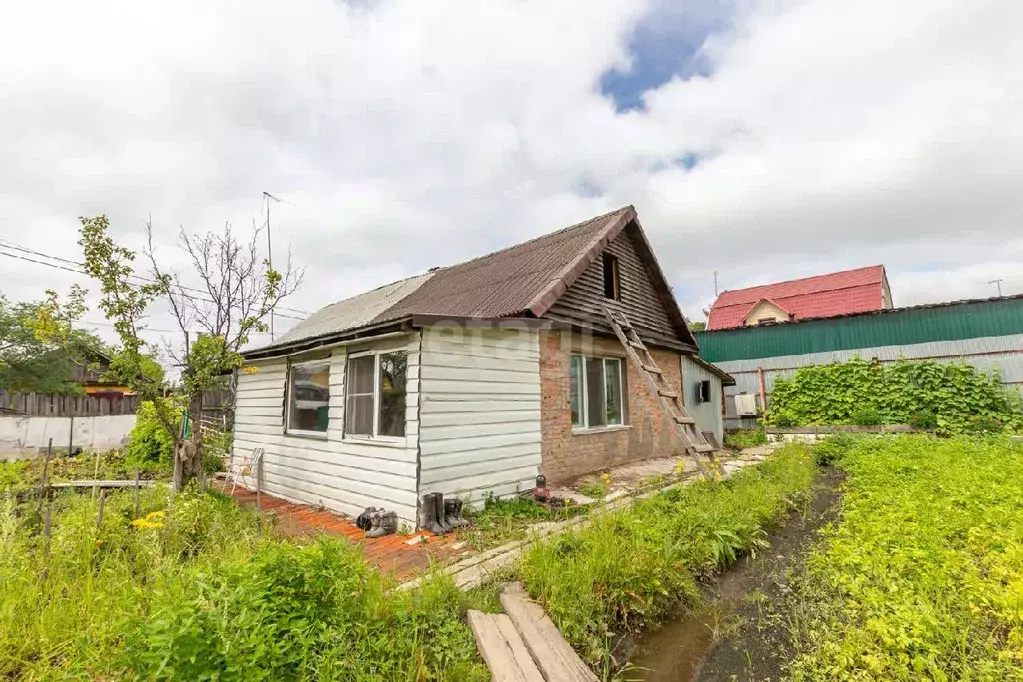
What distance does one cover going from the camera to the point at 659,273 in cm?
1152

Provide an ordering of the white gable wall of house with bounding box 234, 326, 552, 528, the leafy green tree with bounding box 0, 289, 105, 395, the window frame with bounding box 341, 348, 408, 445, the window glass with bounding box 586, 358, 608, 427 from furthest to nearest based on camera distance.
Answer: the leafy green tree with bounding box 0, 289, 105, 395 < the window glass with bounding box 586, 358, 608, 427 < the window frame with bounding box 341, 348, 408, 445 < the white gable wall of house with bounding box 234, 326, 552, 528

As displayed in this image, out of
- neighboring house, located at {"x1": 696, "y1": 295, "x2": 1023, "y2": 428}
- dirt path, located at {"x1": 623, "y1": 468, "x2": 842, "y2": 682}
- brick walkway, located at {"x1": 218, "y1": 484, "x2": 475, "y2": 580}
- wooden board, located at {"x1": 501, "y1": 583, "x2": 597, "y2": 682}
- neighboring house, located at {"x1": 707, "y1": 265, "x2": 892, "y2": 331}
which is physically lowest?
dirt path, located at {"x1": 623, "y1": 468, "x2": 842, "y2": 682}

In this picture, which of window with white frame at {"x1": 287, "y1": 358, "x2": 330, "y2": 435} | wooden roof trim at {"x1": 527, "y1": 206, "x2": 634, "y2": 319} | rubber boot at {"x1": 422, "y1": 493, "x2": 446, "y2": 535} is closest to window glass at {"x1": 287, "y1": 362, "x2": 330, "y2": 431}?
window with white frame at {"x1": 287, "y1": 358, "x2": 330, "y2": 435}

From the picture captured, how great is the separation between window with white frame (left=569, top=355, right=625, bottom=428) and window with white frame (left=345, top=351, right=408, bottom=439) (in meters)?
3.32

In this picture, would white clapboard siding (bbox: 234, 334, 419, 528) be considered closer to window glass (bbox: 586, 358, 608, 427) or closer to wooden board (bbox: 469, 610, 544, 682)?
wooden board (bbox: 469, 610, 544, 682)

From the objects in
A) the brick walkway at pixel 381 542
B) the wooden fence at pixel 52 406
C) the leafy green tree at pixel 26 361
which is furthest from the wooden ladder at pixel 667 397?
the leafy green tree at pixel 26 361

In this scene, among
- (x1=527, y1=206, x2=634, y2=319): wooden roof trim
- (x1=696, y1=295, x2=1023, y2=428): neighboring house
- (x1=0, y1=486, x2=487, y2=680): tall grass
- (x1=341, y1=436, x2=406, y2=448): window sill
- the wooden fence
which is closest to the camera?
(x1=0, y1=486, x2=487, y2=680): tall grass

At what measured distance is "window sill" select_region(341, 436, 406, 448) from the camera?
19.4 ft

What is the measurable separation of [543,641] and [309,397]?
6.50 metres

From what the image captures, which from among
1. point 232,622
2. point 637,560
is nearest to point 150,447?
point 232,622

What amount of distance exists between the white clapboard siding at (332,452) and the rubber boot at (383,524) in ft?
0.36

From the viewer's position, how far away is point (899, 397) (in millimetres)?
12555

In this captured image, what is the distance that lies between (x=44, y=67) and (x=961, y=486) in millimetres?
13876

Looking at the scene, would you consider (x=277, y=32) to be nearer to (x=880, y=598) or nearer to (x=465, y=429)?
(x=465, y=429)
